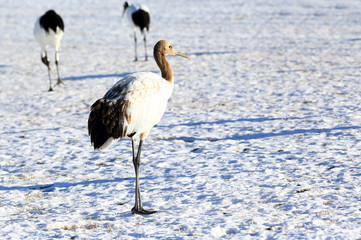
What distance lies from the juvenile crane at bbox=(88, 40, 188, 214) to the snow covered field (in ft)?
2.30

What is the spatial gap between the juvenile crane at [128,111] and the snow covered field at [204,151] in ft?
2.30

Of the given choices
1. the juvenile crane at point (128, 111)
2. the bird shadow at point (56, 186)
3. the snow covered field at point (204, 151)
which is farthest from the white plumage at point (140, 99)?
the bird shadow at point (56, 186)

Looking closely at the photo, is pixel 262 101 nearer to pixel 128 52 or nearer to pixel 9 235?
pixel 9 235

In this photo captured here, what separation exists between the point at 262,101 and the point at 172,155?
378 centimetres

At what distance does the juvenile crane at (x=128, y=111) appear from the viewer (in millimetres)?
5312

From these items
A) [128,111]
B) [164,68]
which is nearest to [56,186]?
[128,111]

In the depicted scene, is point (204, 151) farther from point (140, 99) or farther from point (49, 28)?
point (49, 28)

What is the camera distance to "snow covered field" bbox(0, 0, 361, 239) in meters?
5.26

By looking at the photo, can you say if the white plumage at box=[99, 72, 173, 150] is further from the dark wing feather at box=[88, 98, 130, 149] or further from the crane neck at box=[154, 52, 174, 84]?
the crane neck at box=[154, 52, 174, 84]

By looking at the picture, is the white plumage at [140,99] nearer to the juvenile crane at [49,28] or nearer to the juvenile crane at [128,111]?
the juvenile crane at [128,111]

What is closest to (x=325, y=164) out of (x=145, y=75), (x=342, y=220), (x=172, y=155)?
(x=342, y=220)

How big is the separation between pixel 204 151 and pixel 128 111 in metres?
2.67

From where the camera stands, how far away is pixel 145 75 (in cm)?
573

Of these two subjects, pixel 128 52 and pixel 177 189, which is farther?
pixel 128 52
